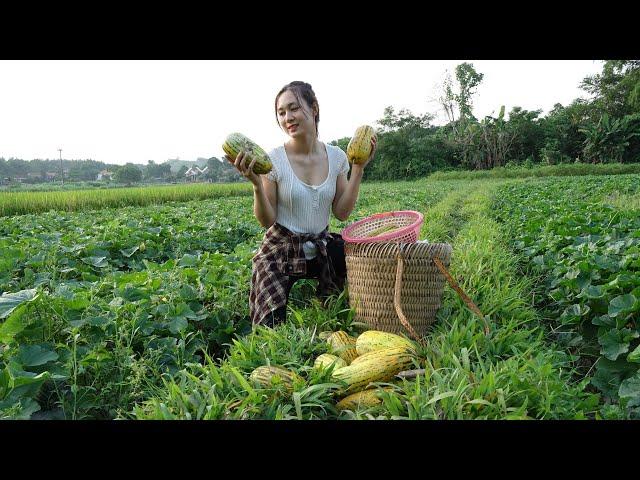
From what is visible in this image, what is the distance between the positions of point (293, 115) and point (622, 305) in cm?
230

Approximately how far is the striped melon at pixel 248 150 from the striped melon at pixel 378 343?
49.4 inches

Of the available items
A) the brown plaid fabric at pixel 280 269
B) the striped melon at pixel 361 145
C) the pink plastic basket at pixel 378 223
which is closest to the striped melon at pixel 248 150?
the brown plaid fabric at pixel 280 269

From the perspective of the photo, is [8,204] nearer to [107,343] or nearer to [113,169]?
[107,343]

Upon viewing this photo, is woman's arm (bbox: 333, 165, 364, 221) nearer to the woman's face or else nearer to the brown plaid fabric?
the brown plaid fabric

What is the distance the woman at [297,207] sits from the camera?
126 inches

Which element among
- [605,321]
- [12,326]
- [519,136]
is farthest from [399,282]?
[519,136]

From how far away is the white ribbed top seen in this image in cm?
335

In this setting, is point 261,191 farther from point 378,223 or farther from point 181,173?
point 181,173

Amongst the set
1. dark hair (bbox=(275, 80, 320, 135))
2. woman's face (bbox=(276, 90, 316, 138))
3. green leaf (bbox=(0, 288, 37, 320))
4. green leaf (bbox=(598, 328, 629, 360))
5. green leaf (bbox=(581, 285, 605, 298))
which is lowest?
green leaf (bbox=(598, 328, 629, 360))

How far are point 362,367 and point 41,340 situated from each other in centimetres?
171

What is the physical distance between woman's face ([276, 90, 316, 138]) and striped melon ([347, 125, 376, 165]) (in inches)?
13.4

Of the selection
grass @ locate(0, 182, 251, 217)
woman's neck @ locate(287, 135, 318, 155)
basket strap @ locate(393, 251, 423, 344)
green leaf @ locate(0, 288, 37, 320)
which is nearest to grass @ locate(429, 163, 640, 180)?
grass @ locate(0, 182, 251, 217)

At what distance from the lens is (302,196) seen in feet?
11.1

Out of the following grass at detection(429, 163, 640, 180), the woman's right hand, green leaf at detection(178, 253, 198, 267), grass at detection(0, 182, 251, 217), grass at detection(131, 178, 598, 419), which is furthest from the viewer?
grass at detection(429, 163, 640, 180)
